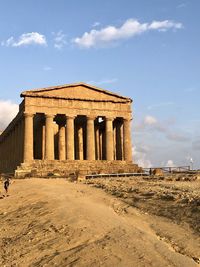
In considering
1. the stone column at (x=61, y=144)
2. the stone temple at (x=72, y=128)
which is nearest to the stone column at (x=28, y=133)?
the stone temple at (x=72, y=128)

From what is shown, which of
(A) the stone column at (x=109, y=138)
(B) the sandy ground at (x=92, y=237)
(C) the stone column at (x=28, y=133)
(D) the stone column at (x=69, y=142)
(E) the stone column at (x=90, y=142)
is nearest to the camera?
(B) the sandy ground at (x=92, y=237)

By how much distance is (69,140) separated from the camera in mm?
61469

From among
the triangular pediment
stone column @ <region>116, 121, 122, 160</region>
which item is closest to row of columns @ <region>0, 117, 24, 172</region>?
the triangular pediment

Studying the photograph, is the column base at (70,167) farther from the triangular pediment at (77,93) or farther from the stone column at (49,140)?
the triangular pediment at (77,93)

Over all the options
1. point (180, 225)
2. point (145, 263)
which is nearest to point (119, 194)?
point (180, 225)

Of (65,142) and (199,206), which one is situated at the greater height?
(65,142)

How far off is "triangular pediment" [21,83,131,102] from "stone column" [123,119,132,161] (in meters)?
4.01

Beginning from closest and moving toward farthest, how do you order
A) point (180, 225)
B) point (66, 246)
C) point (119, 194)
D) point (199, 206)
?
point (66, 246), point (180, 225), point (199, 206), point (119, 194)

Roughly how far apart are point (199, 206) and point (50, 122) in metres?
44.1

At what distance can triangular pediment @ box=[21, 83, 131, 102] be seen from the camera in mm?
60359

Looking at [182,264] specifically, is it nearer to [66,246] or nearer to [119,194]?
[66,246]

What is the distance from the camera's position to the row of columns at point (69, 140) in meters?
59.8

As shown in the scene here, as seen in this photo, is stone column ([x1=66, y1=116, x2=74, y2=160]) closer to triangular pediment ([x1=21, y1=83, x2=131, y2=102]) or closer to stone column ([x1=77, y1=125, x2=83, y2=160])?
triangular pediment ([x1=21, y1=83, x2=131, y2=102])

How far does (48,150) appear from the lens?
60.0m
